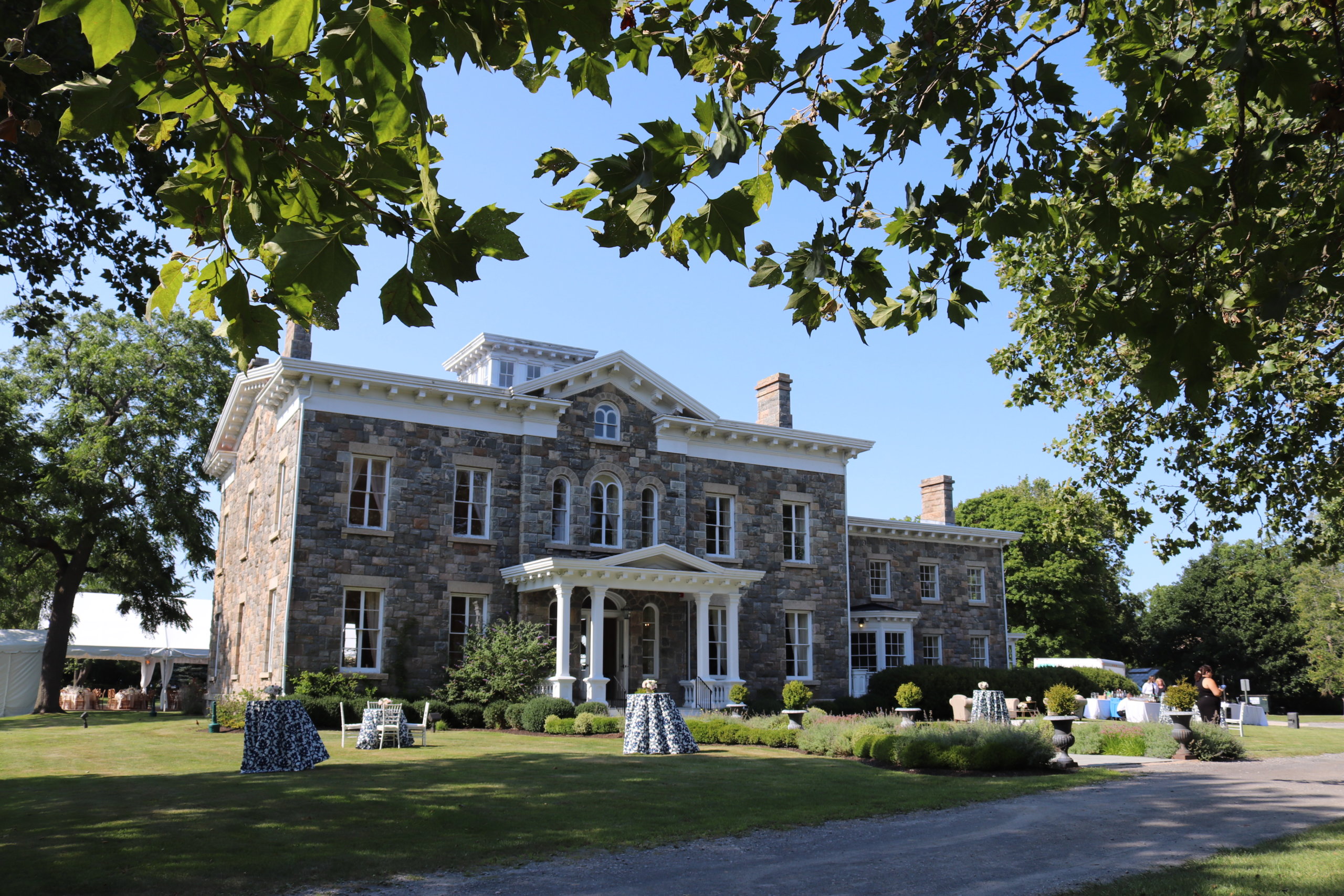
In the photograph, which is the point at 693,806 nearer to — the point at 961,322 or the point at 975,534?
the point at 961,322

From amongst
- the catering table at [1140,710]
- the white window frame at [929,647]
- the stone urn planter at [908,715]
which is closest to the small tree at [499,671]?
the stone urn planter at [908,715]

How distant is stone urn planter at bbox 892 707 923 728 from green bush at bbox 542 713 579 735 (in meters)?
6.32

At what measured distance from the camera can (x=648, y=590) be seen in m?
24.2

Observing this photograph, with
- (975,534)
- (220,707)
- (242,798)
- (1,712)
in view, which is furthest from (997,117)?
(1,712)

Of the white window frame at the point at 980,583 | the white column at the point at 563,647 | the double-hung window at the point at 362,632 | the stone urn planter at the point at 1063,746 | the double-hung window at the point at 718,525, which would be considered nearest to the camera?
the stone urn planter at the point at 1063,746

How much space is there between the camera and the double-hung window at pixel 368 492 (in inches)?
875

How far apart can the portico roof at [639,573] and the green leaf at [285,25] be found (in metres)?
19.5

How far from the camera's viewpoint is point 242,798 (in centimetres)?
1042

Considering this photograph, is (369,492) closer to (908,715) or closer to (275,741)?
(275,741)

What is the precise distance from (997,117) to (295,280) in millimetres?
4196

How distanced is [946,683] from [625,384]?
40.1 ft

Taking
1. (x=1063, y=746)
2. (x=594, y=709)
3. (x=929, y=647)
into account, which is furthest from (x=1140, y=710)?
(x=594, y=709)

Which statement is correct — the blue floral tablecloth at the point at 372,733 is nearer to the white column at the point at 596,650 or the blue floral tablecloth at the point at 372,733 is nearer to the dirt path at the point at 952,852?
the white column at the point at 596,650

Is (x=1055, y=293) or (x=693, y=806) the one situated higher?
(x=1055, y=293)
